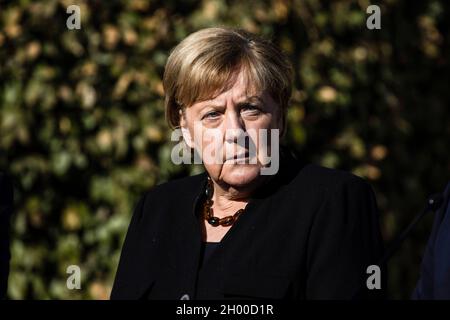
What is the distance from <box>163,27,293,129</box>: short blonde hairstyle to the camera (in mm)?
2703

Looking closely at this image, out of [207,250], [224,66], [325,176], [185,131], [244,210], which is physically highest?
[224,66]

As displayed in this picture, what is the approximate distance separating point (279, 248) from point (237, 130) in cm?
37

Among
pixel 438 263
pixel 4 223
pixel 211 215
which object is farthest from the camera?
pixel 4 223

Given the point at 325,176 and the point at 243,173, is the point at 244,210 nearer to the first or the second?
the point at 243,173

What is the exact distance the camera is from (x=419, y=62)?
17.3ft

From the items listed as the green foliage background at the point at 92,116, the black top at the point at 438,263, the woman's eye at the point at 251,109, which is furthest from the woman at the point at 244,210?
the green foliage background at the point at 92,116

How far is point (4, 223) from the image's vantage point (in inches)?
117

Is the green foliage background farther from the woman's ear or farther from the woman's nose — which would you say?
the woman's nose

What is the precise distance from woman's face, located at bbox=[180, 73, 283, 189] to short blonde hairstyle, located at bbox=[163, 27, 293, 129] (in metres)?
0.03

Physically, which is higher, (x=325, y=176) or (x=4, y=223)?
(x=325, y=176)

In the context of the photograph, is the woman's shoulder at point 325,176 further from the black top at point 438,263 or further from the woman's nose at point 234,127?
the black top at point 438,263

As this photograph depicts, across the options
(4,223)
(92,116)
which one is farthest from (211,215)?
(92,116)
